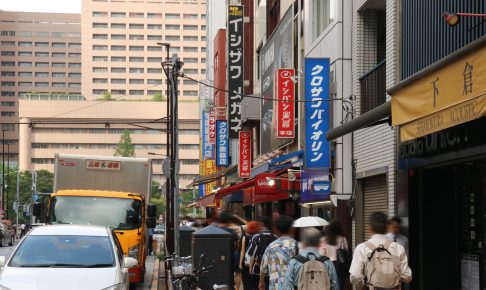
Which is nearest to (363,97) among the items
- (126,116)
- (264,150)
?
(264,150)

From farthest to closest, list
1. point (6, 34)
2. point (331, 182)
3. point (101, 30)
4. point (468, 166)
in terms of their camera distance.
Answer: point (6, 34), point (101, 30), point (331, 182), point (468, 166)

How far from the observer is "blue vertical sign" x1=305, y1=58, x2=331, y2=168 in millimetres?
19906

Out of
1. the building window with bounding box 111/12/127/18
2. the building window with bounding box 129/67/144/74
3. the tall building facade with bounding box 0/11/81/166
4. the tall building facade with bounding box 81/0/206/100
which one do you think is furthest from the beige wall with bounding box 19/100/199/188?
the tall building facade with bounding box 0/11/81/166

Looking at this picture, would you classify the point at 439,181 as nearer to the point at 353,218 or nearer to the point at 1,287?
the point at 353,218

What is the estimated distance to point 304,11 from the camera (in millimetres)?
24578

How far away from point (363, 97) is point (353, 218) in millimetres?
2695

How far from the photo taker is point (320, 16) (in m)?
23.1

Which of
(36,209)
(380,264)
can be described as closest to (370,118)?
(380,264)

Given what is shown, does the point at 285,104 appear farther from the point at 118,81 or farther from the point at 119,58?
the point at 119,58

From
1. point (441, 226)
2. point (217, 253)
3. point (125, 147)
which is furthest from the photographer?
point (125, 147)

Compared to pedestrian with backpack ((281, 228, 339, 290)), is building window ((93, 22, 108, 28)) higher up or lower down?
higher up

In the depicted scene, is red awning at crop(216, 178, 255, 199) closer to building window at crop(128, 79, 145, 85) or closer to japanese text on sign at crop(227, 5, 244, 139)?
japanese text on sign at crop(227, 5, 244, 139)

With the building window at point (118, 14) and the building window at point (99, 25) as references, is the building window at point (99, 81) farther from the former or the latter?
the building window at point (118, 14)

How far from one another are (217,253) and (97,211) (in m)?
5.43
